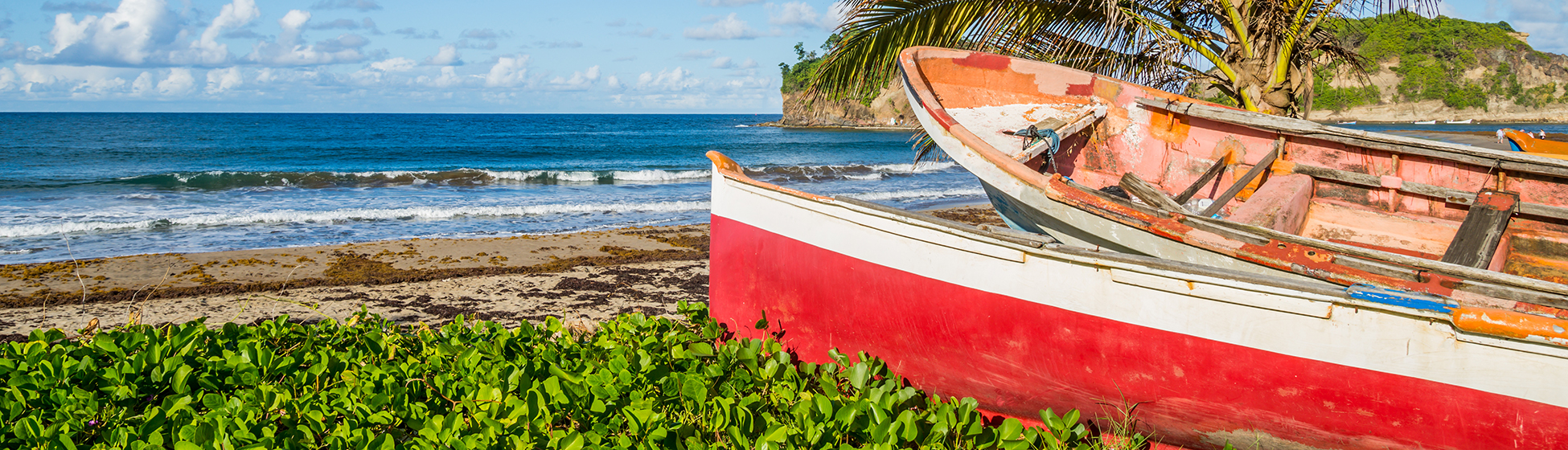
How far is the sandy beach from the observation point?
20.4 feet

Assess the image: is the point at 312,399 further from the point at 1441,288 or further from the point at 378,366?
the point at 1441,288

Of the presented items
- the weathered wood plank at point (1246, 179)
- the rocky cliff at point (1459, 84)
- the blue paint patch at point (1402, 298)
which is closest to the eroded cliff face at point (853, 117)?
the rocky cliff at point (1459, 84)

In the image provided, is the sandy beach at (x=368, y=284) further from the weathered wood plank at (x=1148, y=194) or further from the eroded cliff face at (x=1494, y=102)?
the eroded cliff face at (x=1494, y=102)

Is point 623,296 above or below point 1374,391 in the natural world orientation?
below

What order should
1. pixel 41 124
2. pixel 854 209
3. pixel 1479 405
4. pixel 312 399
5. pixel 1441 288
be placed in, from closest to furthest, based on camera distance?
pixel 1479 405
pixel 1441 288
pixel 312 399
pixel 854 209
pixel 41 124

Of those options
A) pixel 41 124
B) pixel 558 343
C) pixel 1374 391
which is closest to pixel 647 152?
pixel 558 343

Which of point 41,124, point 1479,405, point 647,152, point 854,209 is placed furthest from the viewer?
point 41,124

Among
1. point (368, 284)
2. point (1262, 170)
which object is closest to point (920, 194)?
point (1262, 170)

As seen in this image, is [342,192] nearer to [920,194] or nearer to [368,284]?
[368,284]

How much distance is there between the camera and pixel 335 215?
38.9ft

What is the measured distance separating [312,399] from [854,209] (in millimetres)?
2316

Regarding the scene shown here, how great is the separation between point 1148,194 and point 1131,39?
10.2 ft

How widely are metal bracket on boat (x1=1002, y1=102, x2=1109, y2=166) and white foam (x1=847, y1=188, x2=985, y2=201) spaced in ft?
30.9

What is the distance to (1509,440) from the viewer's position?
235 cm
